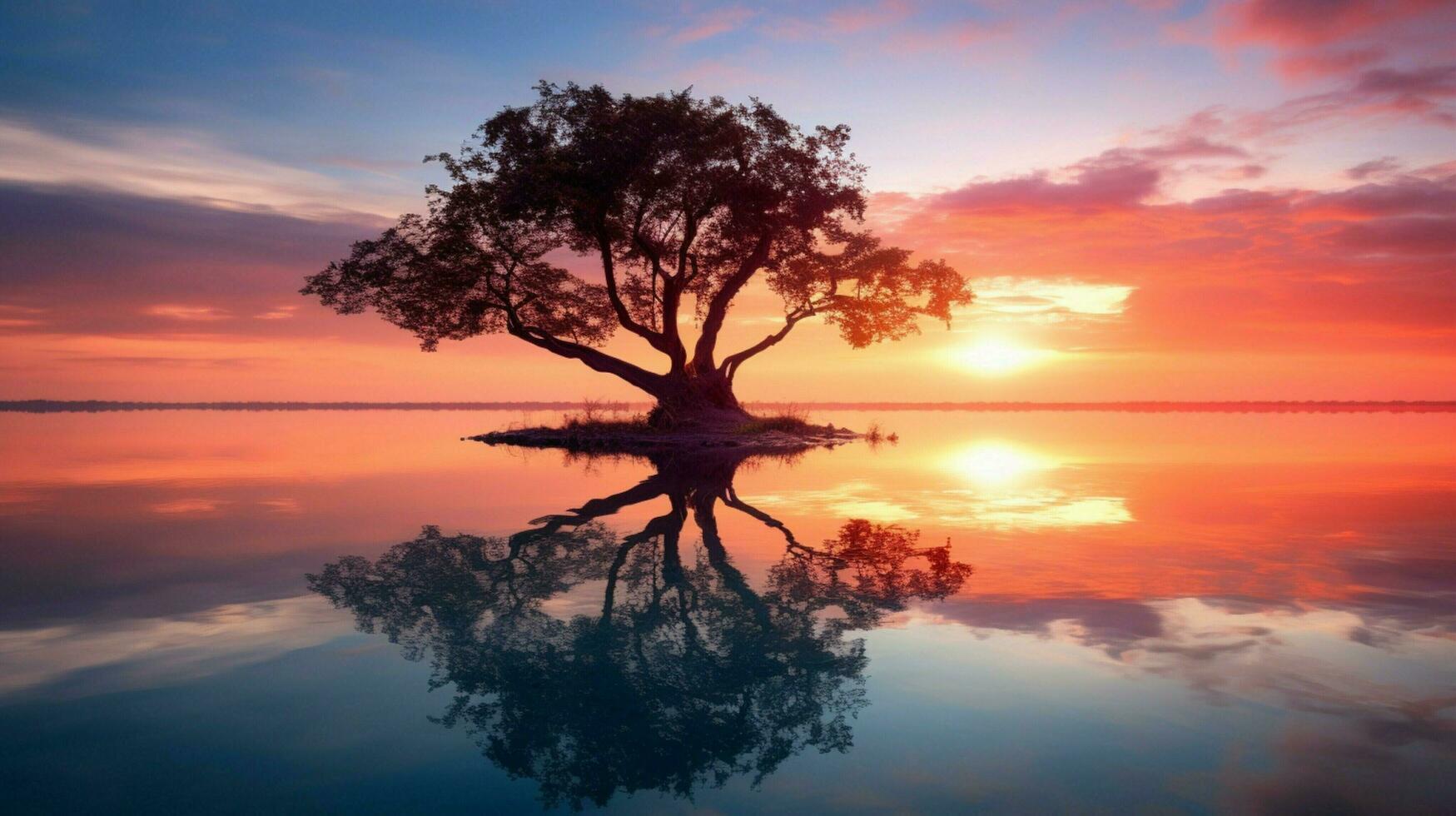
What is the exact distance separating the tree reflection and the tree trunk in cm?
2443

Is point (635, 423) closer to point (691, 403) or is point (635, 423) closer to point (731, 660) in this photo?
point (691, 403)

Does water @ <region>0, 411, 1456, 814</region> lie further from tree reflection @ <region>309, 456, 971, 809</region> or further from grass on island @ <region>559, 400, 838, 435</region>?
grass on island @ <region>559, 400, 838, 435</region>

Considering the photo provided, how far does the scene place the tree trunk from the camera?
3728 cm

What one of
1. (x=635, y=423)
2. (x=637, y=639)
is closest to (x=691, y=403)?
(x=635, y=423)

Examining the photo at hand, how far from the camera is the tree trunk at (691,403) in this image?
122ft

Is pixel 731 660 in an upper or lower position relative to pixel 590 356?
lower

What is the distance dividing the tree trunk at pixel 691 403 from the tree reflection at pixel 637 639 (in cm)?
2443

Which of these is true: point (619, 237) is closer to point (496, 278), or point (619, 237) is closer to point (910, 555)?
point (496, 278)

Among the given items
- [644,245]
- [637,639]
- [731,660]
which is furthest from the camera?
[644,245]

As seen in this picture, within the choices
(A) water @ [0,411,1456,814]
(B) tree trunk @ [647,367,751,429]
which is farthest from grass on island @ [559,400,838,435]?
(A) water @ [0,411,1456,814]

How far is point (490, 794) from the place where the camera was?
451 centimetres

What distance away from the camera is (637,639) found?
7184 mm

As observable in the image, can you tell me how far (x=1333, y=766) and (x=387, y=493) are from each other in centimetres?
1759

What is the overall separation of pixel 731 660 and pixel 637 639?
100 cm
